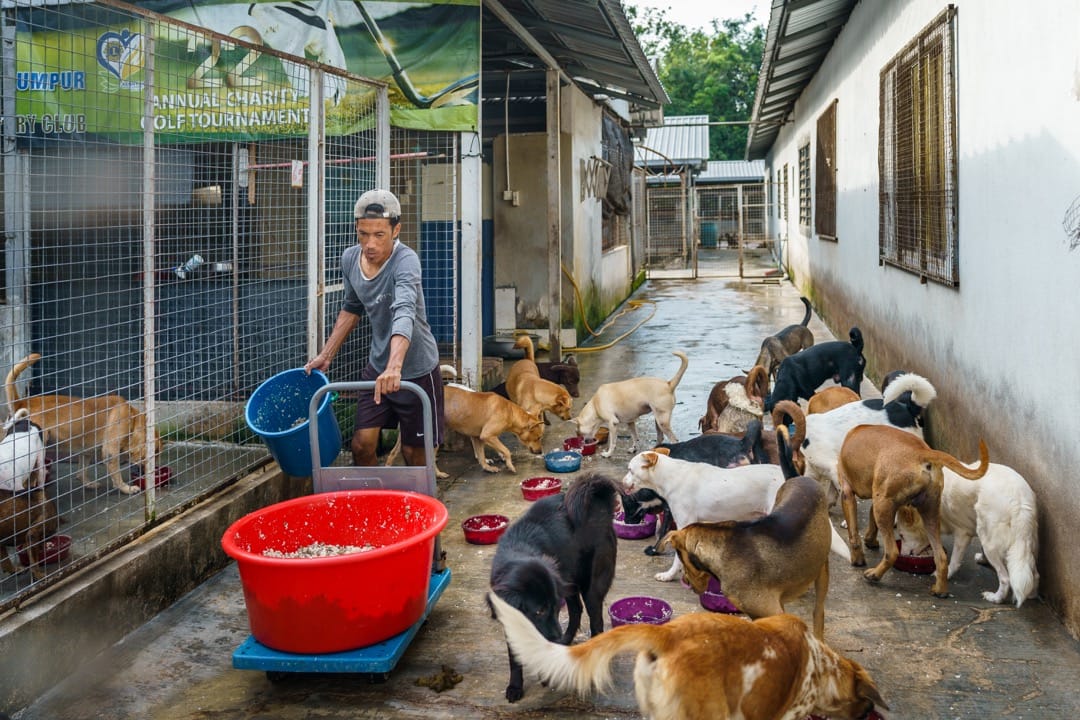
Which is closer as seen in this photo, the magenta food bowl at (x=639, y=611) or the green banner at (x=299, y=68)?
the magenta food bowl at (x=639, y=611)

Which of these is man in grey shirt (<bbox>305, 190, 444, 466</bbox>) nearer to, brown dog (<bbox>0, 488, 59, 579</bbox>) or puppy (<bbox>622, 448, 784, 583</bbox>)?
puppy (<bbox>622, 448, 784, 583</bbox>)

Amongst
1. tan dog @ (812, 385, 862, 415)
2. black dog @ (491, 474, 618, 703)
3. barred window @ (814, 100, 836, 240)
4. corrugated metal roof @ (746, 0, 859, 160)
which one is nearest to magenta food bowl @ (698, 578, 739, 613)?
black dog @ (491, 474, 618, 703)

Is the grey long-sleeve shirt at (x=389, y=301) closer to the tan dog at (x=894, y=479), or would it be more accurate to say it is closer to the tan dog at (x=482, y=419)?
the tan dog at (x=482, y=419)

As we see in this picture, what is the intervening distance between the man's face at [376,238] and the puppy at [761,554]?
220 centimetres

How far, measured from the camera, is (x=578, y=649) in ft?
9.12

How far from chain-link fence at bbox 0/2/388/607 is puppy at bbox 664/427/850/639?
2.89 meters

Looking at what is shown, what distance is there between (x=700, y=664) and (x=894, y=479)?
7.46ft

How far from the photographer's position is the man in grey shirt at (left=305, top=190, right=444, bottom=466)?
5.01m

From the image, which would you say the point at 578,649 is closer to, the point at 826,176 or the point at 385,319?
the point at 385,319

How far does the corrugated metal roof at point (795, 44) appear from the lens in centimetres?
1111

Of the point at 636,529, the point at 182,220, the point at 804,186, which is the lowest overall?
the point at 636,529

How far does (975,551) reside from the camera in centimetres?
532

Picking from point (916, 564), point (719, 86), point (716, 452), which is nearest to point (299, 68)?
point (716, 452)

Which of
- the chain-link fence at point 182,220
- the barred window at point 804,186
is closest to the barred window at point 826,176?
the barred window at point 804,186
